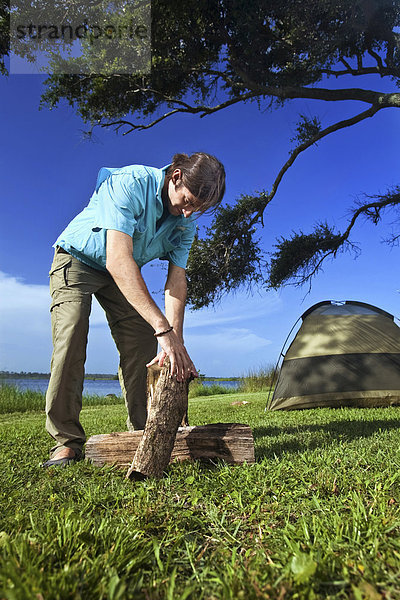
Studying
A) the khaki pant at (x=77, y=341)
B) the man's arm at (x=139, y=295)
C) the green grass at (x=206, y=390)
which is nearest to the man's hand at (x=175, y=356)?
the man's arm at (x=139, y=295)

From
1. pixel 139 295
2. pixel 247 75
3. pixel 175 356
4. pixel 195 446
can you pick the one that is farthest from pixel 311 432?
pixel 247 75

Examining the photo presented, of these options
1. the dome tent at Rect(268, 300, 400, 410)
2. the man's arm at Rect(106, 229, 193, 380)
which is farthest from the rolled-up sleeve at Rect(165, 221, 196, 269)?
the dome tent at Rect(268, 300, 400, 410)

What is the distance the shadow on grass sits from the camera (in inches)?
131

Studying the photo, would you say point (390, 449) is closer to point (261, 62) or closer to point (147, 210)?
point (147, 210)

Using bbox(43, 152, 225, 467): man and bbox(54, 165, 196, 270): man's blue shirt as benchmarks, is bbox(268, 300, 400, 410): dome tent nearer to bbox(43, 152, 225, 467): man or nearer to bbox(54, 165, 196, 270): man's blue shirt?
bbox(43, 152, 225, 467): man

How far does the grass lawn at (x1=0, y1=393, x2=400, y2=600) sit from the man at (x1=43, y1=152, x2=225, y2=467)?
62 cm

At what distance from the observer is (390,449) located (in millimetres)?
3236

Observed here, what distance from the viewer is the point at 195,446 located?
2.98m

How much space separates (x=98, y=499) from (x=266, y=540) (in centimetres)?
91

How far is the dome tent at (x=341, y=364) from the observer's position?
7.37m

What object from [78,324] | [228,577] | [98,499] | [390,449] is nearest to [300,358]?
[390,449]

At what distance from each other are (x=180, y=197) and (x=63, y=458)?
6.74 ft

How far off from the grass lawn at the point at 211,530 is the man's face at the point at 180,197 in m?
1.76

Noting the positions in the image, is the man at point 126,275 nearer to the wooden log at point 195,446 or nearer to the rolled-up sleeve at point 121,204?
the rolled-up sleeve at point 121,204
